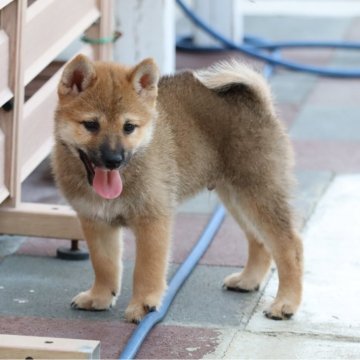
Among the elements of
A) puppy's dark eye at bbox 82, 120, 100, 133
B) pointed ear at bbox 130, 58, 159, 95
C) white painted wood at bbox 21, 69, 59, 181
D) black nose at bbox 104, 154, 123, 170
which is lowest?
white painted wood at bbox 21, 69, 59, 181

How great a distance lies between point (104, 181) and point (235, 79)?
2.89ft

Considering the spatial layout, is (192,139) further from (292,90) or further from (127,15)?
(292,90)

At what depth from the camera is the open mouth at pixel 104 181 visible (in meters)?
5.01

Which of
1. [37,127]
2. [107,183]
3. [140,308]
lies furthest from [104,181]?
[37,127]

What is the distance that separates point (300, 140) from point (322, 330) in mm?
3736

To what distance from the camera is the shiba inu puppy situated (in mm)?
4969

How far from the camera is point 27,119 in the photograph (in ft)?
20.7

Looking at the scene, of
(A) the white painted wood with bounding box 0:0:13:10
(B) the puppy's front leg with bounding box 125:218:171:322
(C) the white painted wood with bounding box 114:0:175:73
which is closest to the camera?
(B) the puppy's front leg with bounding box 125:218:171:322

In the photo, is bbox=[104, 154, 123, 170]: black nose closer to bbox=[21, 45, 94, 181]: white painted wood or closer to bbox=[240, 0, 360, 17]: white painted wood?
bbox=[21, 45, 94, 181]: white painted wood

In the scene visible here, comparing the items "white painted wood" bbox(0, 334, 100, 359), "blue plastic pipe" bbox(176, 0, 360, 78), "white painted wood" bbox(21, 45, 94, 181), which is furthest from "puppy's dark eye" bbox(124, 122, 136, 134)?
"blue plastic pipe" bbox(176, 0, 360, 78)

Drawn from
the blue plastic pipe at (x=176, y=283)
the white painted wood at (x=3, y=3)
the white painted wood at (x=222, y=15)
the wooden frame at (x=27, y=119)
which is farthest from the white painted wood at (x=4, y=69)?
the white painted wood at (x=222, y=15)

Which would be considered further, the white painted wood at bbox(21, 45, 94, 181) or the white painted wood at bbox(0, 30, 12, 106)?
the white painted wood at bbox(21, 45, 94, 181)

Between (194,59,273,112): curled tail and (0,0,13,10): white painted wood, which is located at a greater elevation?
(0,0,13,10): white painted wood

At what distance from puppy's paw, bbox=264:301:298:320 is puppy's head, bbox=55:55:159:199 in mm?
1003
